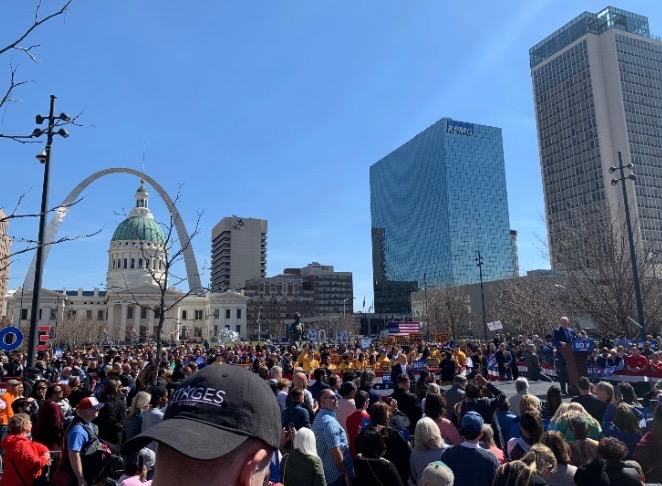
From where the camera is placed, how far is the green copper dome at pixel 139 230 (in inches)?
5069

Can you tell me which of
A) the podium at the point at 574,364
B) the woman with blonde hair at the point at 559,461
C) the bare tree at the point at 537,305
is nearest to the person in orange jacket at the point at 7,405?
the woman with blonde hair at the point at 559,461

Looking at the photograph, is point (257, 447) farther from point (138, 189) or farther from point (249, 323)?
point (249, 323)

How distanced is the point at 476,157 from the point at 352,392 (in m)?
160

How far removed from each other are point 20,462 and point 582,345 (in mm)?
15396

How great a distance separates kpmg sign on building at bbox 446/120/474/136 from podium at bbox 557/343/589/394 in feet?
482

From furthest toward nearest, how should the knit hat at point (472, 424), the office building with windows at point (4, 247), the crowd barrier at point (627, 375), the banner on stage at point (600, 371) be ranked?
the banner on stage at point (600, 371)
the crowd barrier at point (627, 375)
the office building with windows at point (4, 247)
the knit hat at point (472, 424)

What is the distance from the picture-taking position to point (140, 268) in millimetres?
137750

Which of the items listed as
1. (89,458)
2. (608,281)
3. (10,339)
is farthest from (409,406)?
(608,281)

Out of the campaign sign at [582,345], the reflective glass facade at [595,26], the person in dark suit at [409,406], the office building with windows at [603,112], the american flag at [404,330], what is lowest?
the person in dark suit at [409,406]

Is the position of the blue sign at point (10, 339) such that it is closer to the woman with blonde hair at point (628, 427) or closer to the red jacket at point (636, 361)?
the woman with blonde hair at point (628, 427)

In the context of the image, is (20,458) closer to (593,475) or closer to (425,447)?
(425,447)

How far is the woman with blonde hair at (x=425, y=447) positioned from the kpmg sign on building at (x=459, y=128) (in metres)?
157

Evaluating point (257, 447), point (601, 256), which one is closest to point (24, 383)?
point (257, 447)

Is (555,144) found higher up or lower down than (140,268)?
higher up
